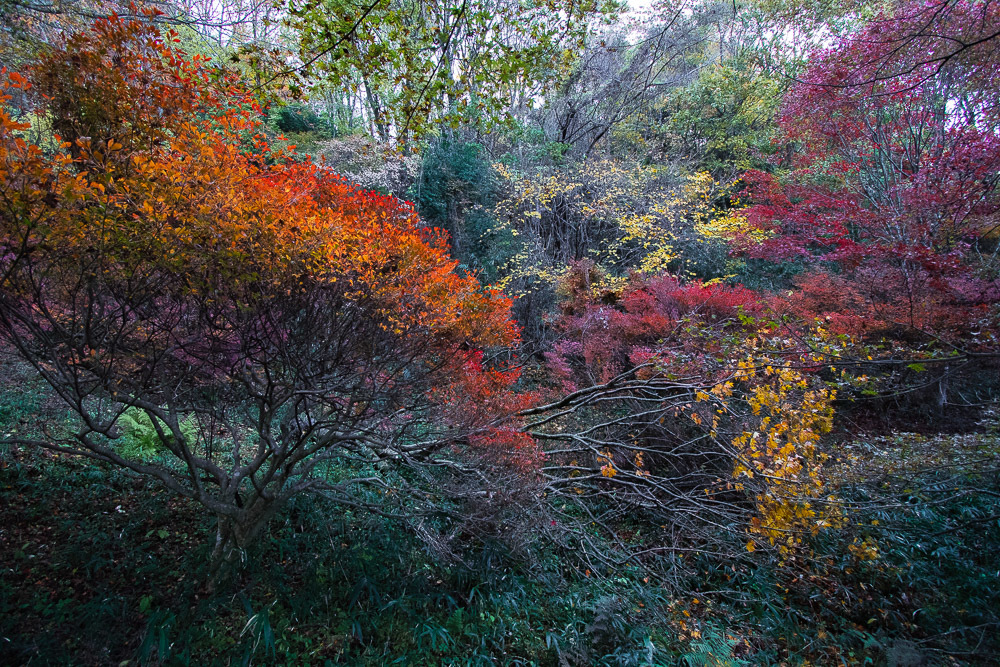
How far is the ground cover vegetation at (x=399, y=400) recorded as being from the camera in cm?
259

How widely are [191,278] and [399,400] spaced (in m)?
1.71

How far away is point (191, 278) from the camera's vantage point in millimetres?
2754

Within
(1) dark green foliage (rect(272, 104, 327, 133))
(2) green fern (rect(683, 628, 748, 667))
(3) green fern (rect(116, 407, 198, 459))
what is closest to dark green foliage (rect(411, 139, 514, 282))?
(1) dark green foliage (rect(272, 104, 327, 133))

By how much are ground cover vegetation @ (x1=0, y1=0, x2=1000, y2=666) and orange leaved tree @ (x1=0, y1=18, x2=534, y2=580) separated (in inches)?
1.1

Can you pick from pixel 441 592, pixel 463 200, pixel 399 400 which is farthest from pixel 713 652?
pixel 463 200

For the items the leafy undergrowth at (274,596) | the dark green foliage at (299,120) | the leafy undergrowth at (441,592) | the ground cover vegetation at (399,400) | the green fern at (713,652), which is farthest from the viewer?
the dark green foliage at (299,120)

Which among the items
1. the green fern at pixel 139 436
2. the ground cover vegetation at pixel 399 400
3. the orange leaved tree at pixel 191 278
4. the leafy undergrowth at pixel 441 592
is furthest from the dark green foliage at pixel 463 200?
the leafy undergrowth at pixel 441 592

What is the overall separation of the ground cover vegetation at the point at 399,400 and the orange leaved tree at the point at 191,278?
3 centimetres

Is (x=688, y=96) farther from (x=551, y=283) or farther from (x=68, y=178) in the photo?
(x=68, y=178)

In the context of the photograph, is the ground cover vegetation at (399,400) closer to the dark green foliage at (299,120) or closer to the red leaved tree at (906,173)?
the red leaved tree at (906,173)

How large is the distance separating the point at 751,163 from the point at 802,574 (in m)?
10.8

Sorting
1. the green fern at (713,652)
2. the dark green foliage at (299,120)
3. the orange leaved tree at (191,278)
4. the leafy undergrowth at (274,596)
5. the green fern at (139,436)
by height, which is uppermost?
the dark green foliage at (299,120)

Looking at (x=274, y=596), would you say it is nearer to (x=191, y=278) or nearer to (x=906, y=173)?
(x=191, y=278)

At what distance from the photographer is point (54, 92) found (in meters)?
2.79
